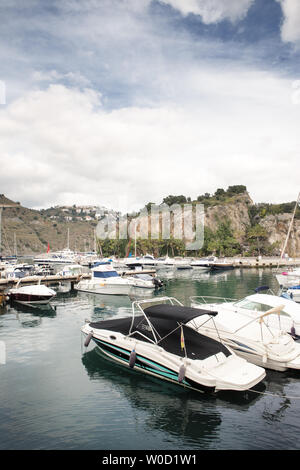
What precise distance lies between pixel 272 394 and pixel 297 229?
126671 millimetres

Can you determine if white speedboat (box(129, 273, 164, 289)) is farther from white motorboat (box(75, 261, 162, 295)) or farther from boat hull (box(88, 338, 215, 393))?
boat hull (box(88, 338, 215, 393))

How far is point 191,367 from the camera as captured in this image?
1184 cm

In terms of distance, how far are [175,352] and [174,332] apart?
1.22 meters

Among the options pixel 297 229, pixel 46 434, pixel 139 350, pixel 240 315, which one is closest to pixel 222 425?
pixel 139 350

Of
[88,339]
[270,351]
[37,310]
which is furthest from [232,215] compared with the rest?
[88,339]

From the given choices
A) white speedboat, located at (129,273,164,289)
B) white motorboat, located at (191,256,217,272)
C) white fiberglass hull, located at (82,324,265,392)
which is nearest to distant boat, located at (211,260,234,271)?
white motorboat, located at (191,256,217,272)

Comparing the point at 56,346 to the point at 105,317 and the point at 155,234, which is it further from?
the point at 155,234

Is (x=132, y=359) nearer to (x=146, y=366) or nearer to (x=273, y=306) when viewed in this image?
(x=146, y=366)

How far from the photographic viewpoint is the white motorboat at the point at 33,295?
98.1 ft

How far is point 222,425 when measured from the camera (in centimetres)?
1000

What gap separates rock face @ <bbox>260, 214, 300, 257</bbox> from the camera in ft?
401

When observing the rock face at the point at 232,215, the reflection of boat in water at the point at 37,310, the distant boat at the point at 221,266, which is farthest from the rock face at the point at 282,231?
the reflection of boat in water at the point at 37,310

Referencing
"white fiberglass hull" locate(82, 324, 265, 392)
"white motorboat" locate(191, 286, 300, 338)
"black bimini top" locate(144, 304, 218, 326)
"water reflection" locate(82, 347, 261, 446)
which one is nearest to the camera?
"water reflection" locate(82, 347, 261, 446)

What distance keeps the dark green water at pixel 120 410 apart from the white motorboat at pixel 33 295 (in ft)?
42.4
